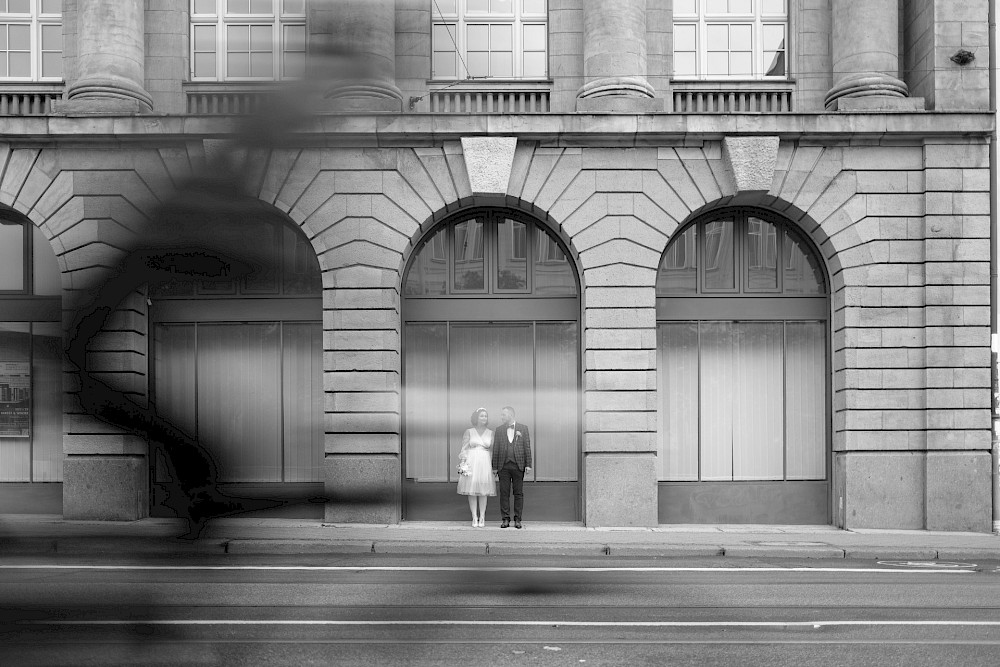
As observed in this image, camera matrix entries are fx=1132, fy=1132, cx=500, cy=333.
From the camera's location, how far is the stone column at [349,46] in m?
0.99

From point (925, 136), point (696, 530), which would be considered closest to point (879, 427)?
point (696, 530)

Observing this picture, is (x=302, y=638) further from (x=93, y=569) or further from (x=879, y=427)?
(x=879, y=427)

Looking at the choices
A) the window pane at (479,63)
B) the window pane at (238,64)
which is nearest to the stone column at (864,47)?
the window pane at (479,63)

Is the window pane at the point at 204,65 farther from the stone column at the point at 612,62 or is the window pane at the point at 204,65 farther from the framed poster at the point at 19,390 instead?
the stone column at the point at 612,62

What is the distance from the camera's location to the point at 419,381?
1675 mm

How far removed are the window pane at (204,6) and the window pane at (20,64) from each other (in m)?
0.46

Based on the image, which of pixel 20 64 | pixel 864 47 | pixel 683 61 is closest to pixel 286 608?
pixel 20 64

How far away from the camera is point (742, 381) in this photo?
681 inches

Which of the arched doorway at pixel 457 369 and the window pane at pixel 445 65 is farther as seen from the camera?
the arched doorway at pixel 457 369

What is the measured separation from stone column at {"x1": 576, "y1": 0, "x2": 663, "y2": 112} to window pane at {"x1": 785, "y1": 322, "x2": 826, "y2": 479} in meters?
6.59

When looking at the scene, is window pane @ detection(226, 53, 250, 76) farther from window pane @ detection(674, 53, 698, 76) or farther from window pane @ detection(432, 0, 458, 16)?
window pane @ detection(674, 53, 698, 76)

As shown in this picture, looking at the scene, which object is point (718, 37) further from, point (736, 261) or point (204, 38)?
point (204, 38)

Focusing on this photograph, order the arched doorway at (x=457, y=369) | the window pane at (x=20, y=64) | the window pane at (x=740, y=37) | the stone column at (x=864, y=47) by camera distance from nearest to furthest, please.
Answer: the arched doorway at (x=457, y=369)
the window pane at (x=20, y=64)
the stone column at (x=864, y=47)
the window pane at (x=740, y=37)

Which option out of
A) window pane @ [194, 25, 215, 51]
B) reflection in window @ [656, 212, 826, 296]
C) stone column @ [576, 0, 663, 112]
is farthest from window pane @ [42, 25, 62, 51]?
reflection in window @ [656, 212, 826, 296]
